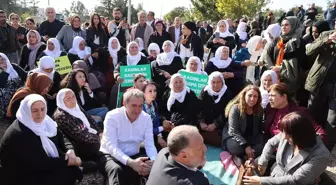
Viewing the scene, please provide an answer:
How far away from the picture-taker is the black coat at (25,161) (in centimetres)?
304

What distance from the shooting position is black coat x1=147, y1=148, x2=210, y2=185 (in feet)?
6.89

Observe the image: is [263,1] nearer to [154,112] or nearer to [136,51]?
[136,51]

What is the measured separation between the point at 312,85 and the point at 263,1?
2458 cm

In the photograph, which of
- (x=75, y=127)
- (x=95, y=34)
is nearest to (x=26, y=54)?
(x=95, y=34)

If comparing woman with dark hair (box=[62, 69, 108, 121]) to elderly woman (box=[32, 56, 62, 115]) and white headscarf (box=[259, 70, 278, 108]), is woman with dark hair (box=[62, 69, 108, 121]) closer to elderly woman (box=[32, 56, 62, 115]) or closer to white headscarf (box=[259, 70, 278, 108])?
elderly woman (box=[32, 56, 62, 115])

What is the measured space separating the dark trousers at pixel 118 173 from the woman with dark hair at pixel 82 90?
5.88 ft

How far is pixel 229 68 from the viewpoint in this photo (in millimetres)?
6309

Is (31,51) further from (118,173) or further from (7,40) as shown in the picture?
(118,173)

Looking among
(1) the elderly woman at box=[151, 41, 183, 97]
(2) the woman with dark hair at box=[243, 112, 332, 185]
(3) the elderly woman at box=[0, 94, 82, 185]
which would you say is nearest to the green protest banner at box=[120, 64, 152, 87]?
(1) the elderly woman at box=[151, 41, 183, 97]

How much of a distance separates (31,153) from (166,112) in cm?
268

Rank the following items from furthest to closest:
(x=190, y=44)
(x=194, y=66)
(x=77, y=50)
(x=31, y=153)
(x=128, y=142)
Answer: (x=190, y=44) → (x=77, y=50) → (x=194, y=66) → (x=128, y=142) → (x=31, y=153)

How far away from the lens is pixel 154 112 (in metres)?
4.66

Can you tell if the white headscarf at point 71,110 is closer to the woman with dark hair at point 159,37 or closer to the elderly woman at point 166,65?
the elderly woman at point 166,65

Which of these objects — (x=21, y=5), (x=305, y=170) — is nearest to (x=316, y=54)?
(x=305, y=170)
